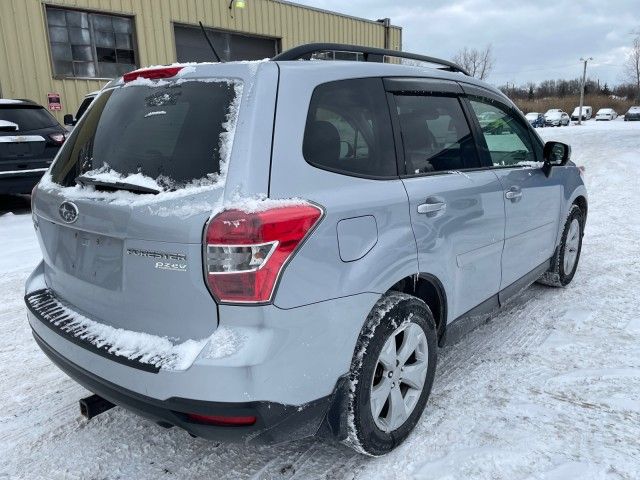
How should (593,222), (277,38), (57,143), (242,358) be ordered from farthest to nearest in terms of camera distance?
(277,38), (57,143), (593,222), (242,358)

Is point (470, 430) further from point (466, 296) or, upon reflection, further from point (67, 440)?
point (67, 440)

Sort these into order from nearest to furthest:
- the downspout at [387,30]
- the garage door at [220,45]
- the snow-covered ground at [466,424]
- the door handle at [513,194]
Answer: the snow-covered ground at [466,424]
the door handle at [513,194]
the garage door at [220,45]
the downspout at [387,30]

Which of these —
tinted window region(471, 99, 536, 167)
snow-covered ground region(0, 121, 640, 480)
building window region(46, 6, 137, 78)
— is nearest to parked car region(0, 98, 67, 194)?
snow-covered ground region(0, 121, 640, 480)

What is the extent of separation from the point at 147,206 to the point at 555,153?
3.12m

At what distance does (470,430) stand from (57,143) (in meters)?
7.44

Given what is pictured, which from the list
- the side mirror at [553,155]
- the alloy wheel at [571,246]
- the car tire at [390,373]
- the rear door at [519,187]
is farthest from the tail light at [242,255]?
the alloy wheel at [571,246]

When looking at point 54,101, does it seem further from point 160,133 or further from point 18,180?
point 160,133

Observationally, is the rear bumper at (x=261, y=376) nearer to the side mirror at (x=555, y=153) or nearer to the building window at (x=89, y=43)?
the side mirror at (x=555, y=153)

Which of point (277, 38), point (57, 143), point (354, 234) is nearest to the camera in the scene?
point (354, 234)

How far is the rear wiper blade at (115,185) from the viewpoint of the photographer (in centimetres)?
200

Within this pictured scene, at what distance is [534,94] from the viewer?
80.1m

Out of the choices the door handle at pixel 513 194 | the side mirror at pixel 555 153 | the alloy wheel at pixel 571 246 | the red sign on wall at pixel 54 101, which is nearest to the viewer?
the door handle at pixel 513 194

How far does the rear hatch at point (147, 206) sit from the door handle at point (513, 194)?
1930 millimetres

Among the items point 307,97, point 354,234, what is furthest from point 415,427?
point 307,97
